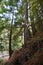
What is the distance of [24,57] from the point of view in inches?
316

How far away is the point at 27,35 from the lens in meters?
9.17

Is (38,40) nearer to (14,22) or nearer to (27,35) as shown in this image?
(27,35)

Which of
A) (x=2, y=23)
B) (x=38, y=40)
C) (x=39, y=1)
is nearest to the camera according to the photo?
(x=38, y=40)

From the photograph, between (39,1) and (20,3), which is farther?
(20,3)

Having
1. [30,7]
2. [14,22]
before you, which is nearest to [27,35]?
[30,7]

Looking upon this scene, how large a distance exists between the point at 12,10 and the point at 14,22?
1151 mm

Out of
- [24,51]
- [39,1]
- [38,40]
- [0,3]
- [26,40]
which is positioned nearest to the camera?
[38,40]

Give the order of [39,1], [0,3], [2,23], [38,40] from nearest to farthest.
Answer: [38,40], [39,1], [2,23], [0,3]

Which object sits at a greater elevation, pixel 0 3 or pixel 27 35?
pixel 0 3

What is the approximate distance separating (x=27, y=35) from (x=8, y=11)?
4688 mm

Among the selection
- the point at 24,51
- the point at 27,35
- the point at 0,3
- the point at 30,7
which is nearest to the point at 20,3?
the point at 0,3

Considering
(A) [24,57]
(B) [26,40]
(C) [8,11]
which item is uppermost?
(C) [8,11]

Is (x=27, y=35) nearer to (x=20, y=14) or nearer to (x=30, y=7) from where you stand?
(x=30, y=7)

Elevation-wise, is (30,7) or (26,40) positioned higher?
(30,7)
